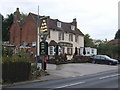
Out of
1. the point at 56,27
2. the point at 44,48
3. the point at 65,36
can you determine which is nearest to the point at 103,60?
the point at 65,36

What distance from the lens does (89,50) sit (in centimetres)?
5081

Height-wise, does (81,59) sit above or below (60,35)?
below

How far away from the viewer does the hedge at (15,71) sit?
593 inches

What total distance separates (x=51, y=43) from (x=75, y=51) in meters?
8.17

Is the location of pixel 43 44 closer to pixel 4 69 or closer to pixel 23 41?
pixel 4 69

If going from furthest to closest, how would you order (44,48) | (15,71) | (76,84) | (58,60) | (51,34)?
(51,34) → (58,60) → (44,48) → (15,71) → (76,84)

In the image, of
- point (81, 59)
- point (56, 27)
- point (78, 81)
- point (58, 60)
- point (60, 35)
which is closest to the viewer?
point (78, 81)

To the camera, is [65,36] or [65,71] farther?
[65,36]

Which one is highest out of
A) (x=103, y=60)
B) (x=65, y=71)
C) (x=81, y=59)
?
(x=81, y=59)

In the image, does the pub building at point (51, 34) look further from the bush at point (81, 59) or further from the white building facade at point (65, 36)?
the bush at point (81, 59)

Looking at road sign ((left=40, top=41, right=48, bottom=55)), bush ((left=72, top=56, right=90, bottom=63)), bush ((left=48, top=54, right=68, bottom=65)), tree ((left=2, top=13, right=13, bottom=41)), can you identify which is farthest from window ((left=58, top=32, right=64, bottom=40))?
road sign ((left=40, top=41, right=48, bottom=55))

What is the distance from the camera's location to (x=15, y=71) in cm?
1562

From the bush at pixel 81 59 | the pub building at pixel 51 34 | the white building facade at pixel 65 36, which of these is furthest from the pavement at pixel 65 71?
the white building facade at pixel 65 36

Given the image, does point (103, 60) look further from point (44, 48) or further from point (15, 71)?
point (15, 71)
